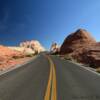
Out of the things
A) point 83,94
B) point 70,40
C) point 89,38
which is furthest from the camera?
point 70,40

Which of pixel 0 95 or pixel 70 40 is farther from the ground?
pixel 70 40

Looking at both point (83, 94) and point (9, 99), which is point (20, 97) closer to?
point (9, 99)

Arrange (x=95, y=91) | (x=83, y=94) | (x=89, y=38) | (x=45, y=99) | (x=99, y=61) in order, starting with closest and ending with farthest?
(x=45, y=99) → (x=83, y=94) → (x=95, y=91) → (x=99, y=61) → (x=89, y=38)

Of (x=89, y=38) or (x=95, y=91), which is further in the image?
(x=89, y=38)

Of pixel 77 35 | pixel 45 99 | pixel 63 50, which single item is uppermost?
pixel 77 35

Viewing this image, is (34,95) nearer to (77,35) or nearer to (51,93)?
(51,93)

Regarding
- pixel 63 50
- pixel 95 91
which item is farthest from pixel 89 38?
pixel 95 91

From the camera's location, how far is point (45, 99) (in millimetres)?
8047

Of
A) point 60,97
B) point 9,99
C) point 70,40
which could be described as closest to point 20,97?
point 9,99

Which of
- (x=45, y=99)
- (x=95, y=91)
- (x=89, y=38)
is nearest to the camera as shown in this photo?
(x=45, y=99)

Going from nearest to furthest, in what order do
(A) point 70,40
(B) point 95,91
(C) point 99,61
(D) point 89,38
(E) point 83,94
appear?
(E) point 83,94
(B) point 95,91
(C) point 99,61
(D) point 89,38
(A) point 70,40

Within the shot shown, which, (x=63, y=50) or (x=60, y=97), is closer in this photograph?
(x=60, y=97)

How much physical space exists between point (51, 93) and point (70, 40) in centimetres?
8882

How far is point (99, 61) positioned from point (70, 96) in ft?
78.5
